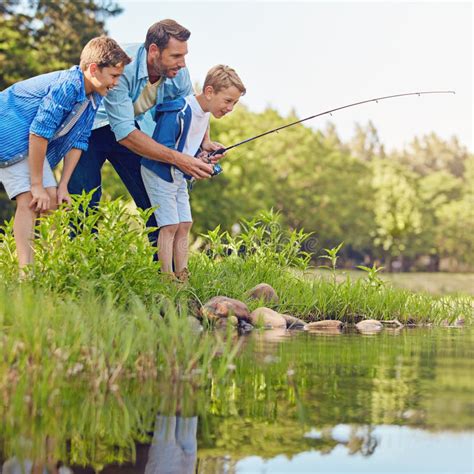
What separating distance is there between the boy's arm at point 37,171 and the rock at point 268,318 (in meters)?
1.75

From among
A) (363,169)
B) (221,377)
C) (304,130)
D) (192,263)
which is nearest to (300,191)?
(304,130)

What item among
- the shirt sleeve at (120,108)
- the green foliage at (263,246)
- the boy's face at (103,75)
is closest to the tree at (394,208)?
the green foliage at (263,246)

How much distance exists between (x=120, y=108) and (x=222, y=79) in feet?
2.74

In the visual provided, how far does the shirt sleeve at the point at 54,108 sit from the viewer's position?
566 centimetres

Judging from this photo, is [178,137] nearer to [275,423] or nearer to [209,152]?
[209,152]

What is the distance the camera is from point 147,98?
6.75m

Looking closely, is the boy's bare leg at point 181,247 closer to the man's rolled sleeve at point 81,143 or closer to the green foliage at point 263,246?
the green foliage at point 263,246

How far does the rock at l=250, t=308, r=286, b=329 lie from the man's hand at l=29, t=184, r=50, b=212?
5.76 ft

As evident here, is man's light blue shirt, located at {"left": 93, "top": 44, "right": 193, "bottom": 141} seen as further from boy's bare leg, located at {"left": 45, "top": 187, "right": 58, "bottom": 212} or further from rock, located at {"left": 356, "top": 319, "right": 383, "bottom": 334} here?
rock, located at {"left": 356, "top": 319, "right": 383, "bottom": 334}

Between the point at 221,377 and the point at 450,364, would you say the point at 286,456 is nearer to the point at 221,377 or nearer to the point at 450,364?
the point at 221,377

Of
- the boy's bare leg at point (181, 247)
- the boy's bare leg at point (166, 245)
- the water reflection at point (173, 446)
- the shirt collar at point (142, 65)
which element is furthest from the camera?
the boy's bare leg at point (181, 247)

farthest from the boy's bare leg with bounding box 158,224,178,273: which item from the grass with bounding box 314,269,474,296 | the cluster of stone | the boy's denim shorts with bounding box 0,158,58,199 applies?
the grass with bounding box 314,269,474,296

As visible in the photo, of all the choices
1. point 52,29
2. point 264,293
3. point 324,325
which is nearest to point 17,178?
point 264,293

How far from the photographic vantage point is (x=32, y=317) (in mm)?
3705
